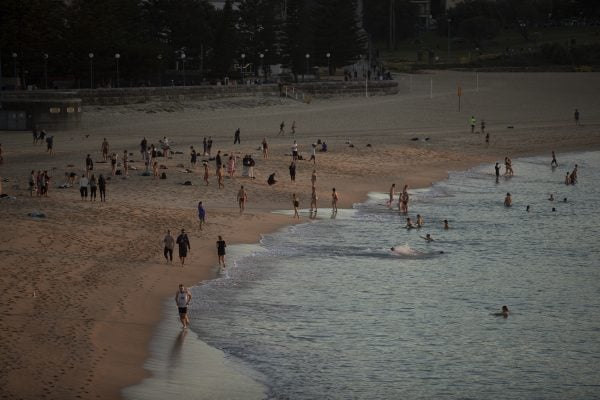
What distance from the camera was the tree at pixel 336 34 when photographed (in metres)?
85.0

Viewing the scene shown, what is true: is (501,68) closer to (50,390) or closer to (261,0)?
(261,0)

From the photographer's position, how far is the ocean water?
18422mm

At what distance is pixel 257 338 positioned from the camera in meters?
20.2

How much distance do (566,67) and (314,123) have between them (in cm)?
4853

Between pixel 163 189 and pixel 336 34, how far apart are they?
170 feet

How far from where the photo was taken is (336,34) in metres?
85.0

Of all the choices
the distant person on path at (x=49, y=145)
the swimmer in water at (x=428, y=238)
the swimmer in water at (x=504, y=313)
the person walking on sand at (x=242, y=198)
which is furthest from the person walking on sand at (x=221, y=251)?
the distant person on path at (x=49, y=145)

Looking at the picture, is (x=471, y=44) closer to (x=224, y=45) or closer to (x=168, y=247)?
(x=224, y=45)

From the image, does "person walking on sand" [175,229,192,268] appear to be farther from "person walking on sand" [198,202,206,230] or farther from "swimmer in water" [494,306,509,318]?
"swimmer in water" [494,306,509,318]

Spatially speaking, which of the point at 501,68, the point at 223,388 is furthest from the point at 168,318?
the point at 501,68

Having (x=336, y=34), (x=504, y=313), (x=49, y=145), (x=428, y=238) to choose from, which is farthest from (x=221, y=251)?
(x=336, y=34)

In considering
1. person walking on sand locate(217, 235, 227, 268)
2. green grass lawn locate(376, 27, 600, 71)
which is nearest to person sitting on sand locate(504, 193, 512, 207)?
person walking on sand locate(217, 235, 227, 268)

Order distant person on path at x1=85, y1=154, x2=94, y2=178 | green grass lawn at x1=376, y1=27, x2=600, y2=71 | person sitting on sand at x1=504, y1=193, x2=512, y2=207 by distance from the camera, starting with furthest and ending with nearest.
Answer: green grass lawn at x1=376, y1=27, x2=600, y2=71 → person sitting on sand at x1=504, y1=193, x2=512, y2=207 → distant person on path at x1=85, y1=154, x2=94, y2=178

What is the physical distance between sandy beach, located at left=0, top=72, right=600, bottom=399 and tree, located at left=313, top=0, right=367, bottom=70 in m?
6.11
